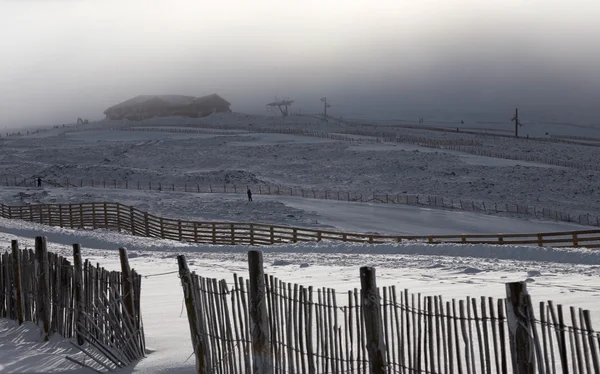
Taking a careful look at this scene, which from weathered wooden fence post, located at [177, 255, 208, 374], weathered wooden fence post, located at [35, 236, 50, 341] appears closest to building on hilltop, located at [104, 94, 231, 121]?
weathered wooden fence post, located at [35, 236, 50, 341]

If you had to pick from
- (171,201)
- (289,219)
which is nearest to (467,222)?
(289,219)

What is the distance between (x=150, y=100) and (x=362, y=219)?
107213mm

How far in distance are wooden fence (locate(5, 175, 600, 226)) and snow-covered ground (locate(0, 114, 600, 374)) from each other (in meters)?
2.17

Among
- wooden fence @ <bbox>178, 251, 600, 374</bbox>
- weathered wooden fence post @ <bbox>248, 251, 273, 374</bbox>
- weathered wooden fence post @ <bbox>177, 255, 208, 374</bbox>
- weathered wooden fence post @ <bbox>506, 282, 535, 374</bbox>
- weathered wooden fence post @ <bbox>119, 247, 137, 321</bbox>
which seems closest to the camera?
weathered wooden fence post @ <bbox>506, 282, 535, 374</bbox>

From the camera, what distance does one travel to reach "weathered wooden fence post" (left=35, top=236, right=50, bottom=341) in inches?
475

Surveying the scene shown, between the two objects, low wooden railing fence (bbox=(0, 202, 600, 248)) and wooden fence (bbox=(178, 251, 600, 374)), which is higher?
wooden fence (bbox=(178, 251, 600, 374))

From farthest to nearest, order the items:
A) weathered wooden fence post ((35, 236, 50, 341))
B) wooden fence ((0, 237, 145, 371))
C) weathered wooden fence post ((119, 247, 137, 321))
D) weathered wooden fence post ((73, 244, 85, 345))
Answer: weathered wooden fence post ((35, 236, 50, 341)) → weathered wooden fence post ((73, 244, 85, 345)) → wooden fence ((0, 237, 145, 371)) → weathered wooden fence post ((119, 247, 137, 321))

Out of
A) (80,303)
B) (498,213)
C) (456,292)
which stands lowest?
(498,213)

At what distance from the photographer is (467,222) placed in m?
47.0

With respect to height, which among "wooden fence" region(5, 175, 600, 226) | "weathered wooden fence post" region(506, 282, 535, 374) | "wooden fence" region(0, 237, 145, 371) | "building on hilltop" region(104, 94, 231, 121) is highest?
"building on hilltop" region(104, 94, 231, 121)

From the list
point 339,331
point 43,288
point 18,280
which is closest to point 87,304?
point 43,288

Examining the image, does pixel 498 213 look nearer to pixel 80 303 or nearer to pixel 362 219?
pixel 362 219

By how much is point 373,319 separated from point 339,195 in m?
50.6

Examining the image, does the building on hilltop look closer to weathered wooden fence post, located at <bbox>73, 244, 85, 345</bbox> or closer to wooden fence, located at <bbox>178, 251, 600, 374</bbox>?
weathered wooden fence post, located at <bbox>73, 244, 85, 345</bbox>
